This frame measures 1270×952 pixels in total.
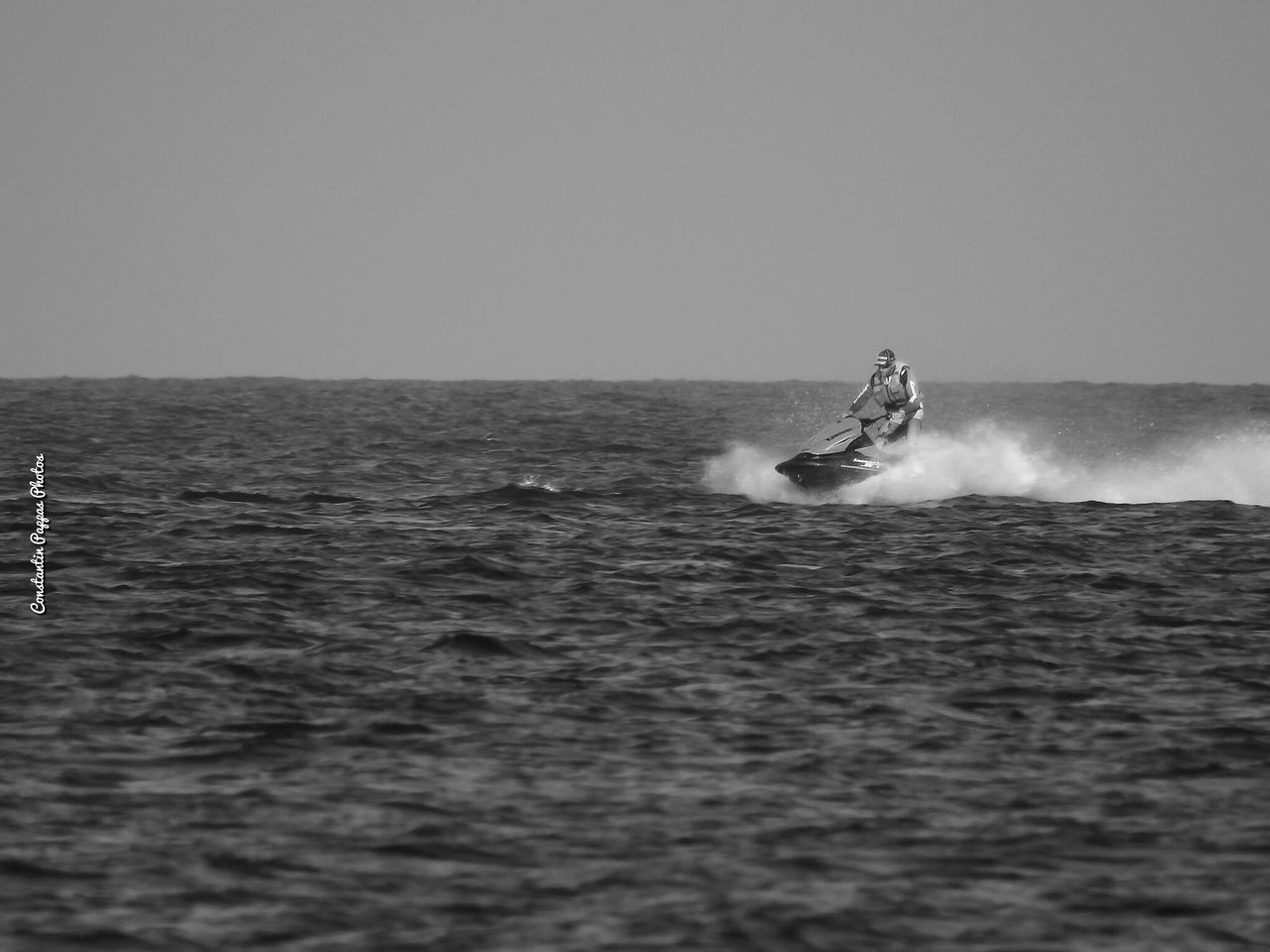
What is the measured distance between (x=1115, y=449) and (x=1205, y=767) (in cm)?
3494

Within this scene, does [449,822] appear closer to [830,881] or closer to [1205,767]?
[830,881]

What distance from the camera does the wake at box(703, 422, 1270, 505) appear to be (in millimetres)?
29281

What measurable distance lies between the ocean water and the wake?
6.54 ft

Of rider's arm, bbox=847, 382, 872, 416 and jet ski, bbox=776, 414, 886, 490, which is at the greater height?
rider's arm, bbox=847, 382, 872, 416

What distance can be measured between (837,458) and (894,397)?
143 centimetres

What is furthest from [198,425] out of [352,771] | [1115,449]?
[352,771]

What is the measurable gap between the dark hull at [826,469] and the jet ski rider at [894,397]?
0.67 m

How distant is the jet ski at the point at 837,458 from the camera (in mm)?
27875

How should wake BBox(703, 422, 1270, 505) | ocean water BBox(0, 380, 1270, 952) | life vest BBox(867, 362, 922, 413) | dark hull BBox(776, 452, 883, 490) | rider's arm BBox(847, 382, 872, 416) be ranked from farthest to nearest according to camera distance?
wake BBox(703, 422, 1270, 505) → rider's arm BBox(847, 382, 872, 416) → life vest BBox(867, 362, 922, 413) → dark hull BBox(776, 452, 883, 490) → ocean water BBox(0, 380, 1270, 952)

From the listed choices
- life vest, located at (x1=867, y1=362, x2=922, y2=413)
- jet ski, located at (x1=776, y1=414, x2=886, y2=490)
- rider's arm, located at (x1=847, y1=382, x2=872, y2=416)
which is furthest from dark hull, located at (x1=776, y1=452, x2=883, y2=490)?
life vest, located at (x1=867, y1=362, x2=922, y2=413)

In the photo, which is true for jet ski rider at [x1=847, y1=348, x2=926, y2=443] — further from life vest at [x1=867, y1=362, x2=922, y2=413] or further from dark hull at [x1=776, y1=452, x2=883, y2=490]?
dark hull at [x1=776, y1=452, x2=883, y2=490]

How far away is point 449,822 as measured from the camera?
10.4 m

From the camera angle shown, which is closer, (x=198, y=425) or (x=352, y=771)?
(x=352, y=771)

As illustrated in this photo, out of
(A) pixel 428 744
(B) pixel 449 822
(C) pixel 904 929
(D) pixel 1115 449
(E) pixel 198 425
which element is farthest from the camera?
(E) pixel 198 425
